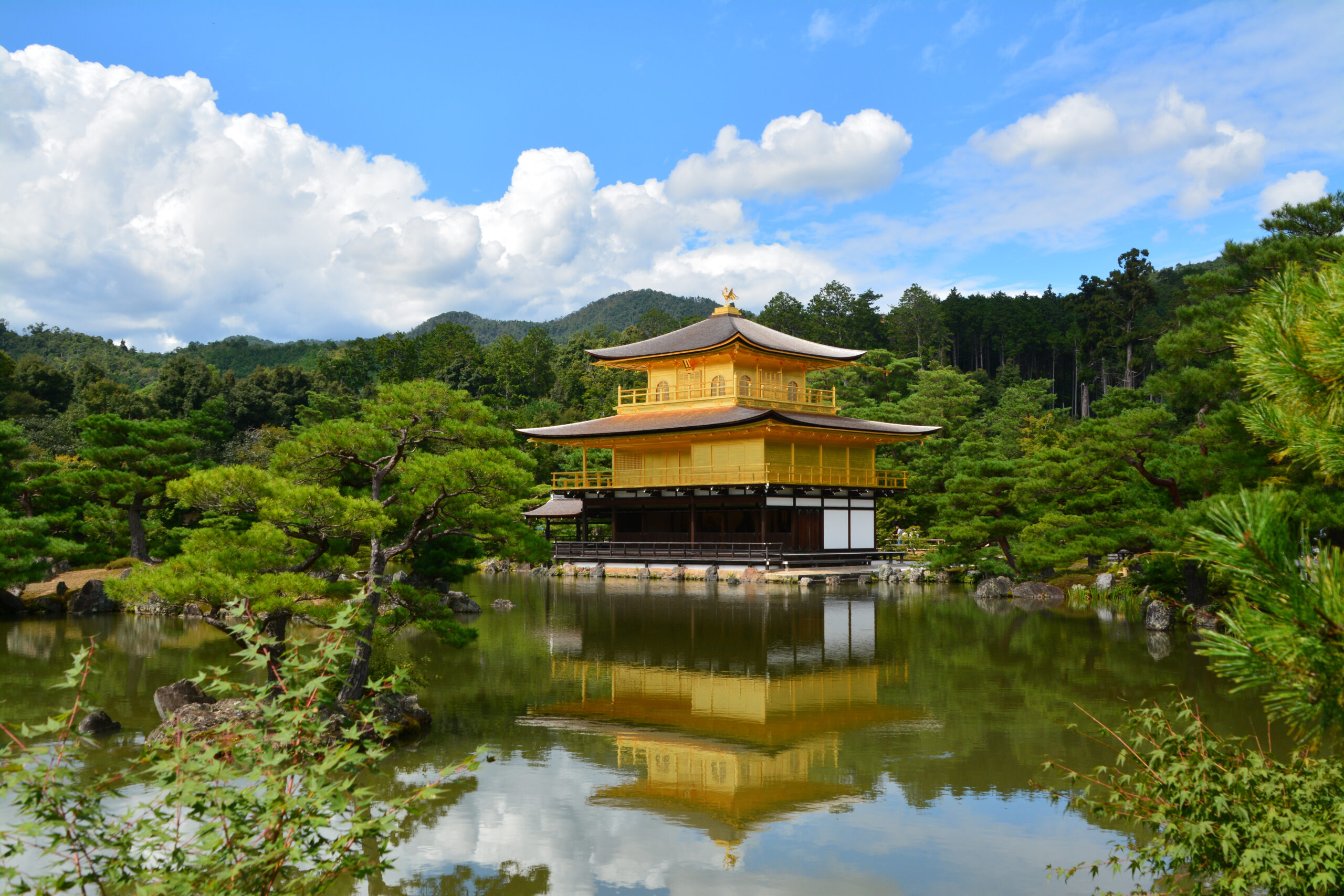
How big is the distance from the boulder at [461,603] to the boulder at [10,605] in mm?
8891

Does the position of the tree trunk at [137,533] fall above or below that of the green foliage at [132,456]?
below

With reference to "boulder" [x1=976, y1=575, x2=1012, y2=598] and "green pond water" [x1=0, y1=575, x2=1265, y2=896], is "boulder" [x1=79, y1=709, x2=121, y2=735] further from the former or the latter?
"boulder" [x1=976, y1=575, x2=1012, y2=598]

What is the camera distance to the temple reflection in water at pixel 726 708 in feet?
24.1

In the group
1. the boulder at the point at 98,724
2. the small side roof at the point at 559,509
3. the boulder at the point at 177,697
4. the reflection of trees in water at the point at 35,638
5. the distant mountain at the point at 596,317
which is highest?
the distant mountain at the point at 596,317

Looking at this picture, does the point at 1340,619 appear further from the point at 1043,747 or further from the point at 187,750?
the point at 1043,747

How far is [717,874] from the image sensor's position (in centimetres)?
579

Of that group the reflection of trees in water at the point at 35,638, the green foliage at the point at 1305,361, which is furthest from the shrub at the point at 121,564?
the green foliage at the point at 1305,361

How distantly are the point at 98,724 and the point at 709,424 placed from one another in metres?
22.9

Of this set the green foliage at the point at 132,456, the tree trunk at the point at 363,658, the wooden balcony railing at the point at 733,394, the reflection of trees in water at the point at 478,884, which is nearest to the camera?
the reflection of trees in water at the point at 478,884

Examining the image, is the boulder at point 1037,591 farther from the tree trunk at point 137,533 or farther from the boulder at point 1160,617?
the tree trunk at point 137,533

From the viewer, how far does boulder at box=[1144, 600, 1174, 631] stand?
16328 millimetres

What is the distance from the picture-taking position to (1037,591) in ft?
74.3

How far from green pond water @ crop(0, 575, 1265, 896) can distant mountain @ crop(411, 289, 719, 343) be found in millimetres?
106482

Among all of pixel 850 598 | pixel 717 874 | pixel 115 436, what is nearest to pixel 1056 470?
pixel 850 598
